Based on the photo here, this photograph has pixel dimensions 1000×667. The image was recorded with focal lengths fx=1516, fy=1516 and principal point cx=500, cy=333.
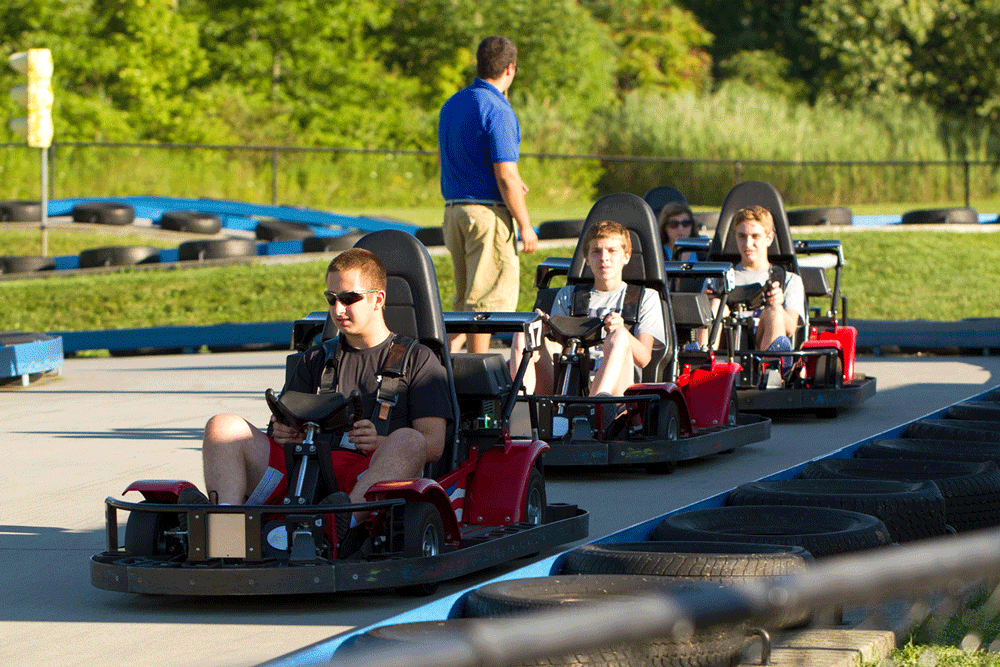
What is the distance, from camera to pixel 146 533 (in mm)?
4000

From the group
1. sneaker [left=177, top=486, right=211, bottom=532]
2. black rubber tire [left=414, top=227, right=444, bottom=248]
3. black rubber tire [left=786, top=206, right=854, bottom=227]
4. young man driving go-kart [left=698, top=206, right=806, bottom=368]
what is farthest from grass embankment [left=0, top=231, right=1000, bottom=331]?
sneaker [left=177, top=486, right=211, bottom=532]

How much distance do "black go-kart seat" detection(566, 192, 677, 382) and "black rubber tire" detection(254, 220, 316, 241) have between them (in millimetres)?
12289

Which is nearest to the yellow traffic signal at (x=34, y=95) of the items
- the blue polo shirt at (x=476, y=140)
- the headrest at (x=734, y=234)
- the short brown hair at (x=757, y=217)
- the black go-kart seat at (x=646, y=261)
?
the blue polo shirt at (x=476, y=140)

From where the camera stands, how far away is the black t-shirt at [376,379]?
438cm

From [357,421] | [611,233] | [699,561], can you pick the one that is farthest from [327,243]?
[699,561]

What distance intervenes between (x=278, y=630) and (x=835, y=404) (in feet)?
15.8

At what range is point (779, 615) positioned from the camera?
5.27 feet

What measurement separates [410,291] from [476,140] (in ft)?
9.35

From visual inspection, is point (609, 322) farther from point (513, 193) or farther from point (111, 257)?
point (111, 257)

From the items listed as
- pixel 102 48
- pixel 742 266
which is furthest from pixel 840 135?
pixel 742 266

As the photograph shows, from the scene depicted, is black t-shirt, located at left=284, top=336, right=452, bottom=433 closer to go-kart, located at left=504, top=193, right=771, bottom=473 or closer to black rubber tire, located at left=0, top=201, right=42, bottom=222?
go-kart, located at left=504, top=193, right=771, bottom=473

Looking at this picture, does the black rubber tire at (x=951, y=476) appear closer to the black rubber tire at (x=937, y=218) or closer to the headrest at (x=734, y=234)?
the headrest at (x=734, y=234)

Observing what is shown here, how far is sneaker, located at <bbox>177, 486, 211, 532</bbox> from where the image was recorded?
4.03 m

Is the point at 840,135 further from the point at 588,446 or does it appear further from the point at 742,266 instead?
the point at 588,446
